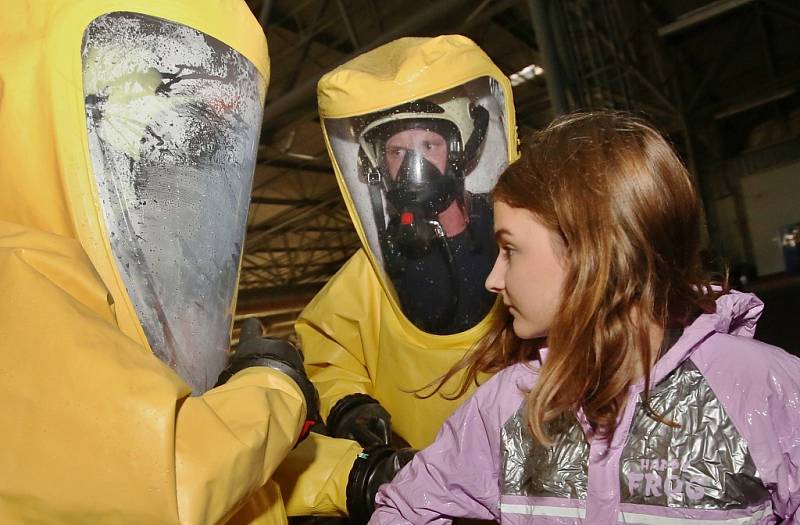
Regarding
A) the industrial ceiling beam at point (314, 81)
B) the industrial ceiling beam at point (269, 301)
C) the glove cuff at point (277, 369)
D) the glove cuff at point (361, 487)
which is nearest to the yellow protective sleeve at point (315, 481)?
the glove cuff at point (361, 487)

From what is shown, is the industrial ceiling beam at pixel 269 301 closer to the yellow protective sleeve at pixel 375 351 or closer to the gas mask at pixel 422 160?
the yellow protective sleeve at pixel 375 351

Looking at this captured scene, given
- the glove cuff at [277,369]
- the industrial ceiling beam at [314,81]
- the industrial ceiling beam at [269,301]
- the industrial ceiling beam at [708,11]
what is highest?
the industrial ceiling beam at [314,81]

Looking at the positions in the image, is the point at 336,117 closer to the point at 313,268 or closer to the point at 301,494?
the point at 301,494

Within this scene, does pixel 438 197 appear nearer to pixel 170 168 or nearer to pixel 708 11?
pixel 170 168

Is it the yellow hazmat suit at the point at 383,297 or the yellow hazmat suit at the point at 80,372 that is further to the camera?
the yellow hazmat suit at the point at 383,297

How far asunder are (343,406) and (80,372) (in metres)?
0.86

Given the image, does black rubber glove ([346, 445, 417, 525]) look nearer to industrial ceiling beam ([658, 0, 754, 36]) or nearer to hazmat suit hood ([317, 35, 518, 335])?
hazmat suit hood ([317, 35, 518, 335])

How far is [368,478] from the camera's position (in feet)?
3.79

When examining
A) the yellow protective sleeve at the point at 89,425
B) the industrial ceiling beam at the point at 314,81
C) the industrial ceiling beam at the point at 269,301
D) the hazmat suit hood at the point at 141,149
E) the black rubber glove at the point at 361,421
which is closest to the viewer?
the yellow protective sleeve at the point at 89,425

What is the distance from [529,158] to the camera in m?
0.98

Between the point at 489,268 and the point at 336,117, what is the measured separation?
1.99 ft

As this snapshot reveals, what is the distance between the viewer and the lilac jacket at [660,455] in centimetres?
78

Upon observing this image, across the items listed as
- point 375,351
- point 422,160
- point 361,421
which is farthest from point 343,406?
point 422,160

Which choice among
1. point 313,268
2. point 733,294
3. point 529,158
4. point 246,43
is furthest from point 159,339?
point 313,268
